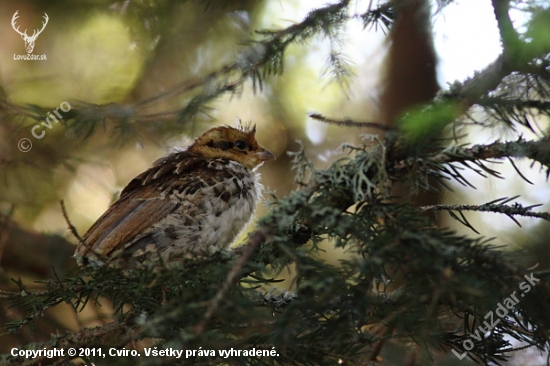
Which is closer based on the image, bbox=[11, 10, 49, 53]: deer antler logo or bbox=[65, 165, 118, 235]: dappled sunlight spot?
bbox=[11, 10, 49, 53]: deer antler logo

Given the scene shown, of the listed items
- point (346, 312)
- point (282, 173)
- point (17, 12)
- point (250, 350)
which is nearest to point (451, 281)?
point (346, 312)

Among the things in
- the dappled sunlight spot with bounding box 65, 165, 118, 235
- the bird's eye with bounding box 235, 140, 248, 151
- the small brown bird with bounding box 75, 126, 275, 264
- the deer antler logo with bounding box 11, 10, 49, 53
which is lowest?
the small brown bird with bounding box 75, 126, 275, 264

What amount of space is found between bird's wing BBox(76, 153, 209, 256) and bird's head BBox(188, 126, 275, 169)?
46 cm

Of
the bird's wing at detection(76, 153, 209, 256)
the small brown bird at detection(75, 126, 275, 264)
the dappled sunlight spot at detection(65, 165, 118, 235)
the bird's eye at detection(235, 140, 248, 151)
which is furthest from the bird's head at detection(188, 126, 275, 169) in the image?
the dappled sunlight spot at detection(65, 165, 118, 235)

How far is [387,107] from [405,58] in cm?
52

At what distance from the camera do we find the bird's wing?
3125 mm

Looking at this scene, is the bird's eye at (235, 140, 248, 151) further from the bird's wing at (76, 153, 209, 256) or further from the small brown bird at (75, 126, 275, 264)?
the bird's wing at (76, 153, 209, 256)

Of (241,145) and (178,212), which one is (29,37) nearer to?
(241,145)

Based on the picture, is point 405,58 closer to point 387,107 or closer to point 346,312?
point 387,107

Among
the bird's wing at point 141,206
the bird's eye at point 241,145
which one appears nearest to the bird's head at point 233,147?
the bird's eye at point 241,145

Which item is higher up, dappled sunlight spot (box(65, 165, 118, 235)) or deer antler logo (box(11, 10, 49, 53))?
deer antler logo (box(11, 10, 49, 53))

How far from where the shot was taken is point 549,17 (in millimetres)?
1756

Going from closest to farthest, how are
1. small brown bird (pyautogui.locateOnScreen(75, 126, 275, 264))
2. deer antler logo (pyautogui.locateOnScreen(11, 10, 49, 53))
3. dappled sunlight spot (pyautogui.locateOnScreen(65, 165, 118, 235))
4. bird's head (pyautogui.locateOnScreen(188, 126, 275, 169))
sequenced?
1. small brown bird (pyautogui.locateOnScreen(75, 126, 275, 264))
2. bird's head (pyautogui.locateOnScreen(188, 126, 275, 169))
3. deer antler logo (pyautogui.locateOnScreen(11, 10, 49, 53))
4. dappled sunlight spot (pyautogui.locateOnScreen(65, 165, 118, 235))

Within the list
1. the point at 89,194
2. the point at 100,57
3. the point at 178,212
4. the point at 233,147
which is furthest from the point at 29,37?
the point at 178,212
